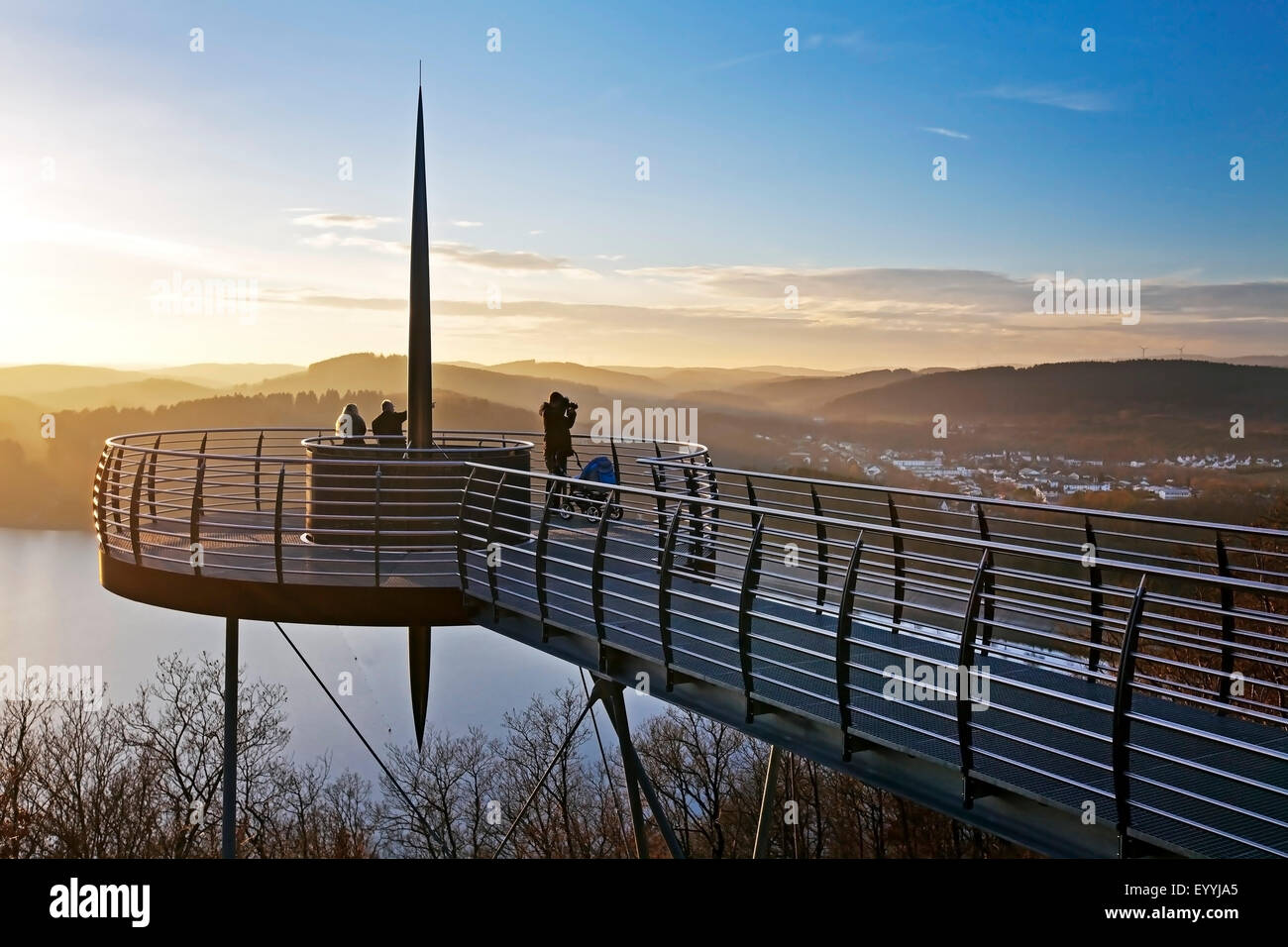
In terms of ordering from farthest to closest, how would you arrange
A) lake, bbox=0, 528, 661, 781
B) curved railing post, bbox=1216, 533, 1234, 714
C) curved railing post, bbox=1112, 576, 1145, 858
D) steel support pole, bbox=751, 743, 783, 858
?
lake, bbox=0, 528, 661, 781
steel support pole, bbox=751, 743, 783, 858
curved railing post, bbox=1216, 533, 1234, 714
curved railing post, bbox=1112, 576, 1145, 858

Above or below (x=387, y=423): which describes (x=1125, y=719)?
below

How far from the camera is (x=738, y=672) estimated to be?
335 inches

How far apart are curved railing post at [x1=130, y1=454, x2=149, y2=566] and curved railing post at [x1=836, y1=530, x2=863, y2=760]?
880cm

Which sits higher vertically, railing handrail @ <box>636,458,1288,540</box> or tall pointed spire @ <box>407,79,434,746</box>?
tall pointed spire @ <box>407,79,434,746</box>

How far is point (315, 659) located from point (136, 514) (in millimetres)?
88846

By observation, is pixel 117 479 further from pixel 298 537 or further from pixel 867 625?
pixel 867 625

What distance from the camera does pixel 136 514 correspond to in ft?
42.5

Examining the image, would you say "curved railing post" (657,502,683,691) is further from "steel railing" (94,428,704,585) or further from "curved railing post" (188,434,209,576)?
"curved railing post" (188,434,209,576)

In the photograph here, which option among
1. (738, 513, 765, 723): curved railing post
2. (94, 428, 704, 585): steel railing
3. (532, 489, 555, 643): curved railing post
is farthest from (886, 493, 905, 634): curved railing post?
(94, 428, 704, 585): steel railing

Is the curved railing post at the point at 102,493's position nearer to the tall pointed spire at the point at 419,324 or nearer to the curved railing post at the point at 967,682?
the tall pointed spire at the point at 419,324

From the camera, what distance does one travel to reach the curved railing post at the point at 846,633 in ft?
22.6

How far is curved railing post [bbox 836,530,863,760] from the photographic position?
6.89 meters

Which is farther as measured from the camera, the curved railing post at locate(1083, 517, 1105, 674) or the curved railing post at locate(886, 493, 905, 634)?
the curved railing post at locate(886, 493, 905, 634)

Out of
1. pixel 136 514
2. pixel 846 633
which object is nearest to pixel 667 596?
pixel 846 633
